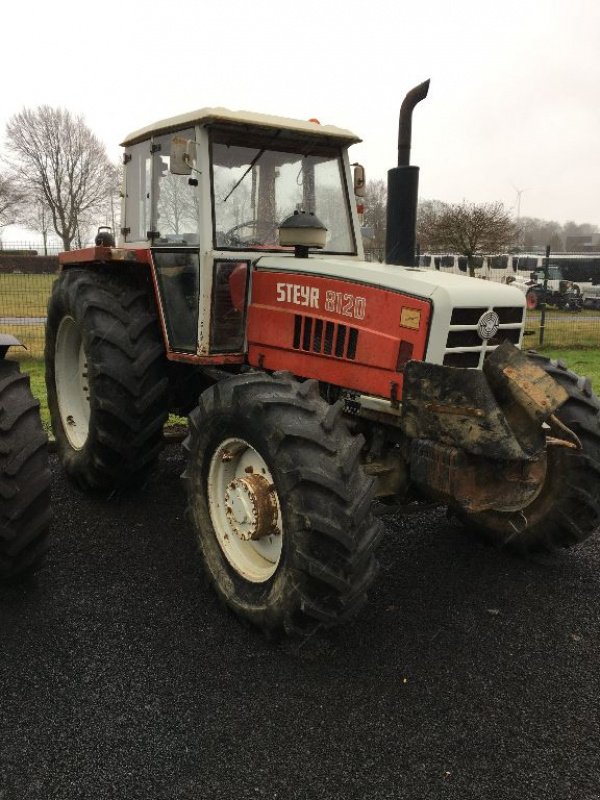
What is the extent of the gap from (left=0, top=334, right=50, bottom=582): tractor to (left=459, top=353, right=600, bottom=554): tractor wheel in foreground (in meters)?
2.50

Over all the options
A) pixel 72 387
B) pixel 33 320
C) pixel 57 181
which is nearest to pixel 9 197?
pixel 57 181

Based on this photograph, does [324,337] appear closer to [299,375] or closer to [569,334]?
[299,375]

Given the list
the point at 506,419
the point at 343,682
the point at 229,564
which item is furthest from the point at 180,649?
the point at 506,419

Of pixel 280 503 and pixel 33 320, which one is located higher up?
pixel 280 503

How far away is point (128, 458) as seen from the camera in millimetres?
4586

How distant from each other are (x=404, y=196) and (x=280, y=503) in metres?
2.40

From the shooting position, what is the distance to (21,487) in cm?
324

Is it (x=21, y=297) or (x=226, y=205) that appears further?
(x=21, y=297)

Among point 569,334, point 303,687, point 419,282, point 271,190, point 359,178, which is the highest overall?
point 359,178

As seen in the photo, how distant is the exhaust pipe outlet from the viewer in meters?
4.40

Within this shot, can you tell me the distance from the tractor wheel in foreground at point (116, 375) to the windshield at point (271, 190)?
2.89ft

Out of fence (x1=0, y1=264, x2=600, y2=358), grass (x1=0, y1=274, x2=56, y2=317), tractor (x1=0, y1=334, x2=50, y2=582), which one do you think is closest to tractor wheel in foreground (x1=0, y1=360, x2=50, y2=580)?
tractor (x1=0, y1=334, x2=50, y2=582)

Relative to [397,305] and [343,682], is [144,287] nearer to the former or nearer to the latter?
[397,305]

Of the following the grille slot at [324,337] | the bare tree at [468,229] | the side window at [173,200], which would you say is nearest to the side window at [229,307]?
the side window at [173,200]
